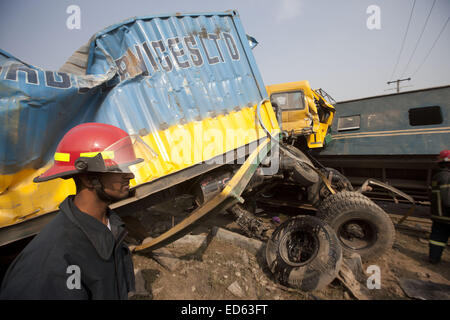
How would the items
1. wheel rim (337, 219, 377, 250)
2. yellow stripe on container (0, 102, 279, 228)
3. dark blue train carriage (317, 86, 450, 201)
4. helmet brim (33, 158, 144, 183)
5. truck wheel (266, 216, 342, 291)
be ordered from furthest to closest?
dark blue train carriage (317, 86, 450, 201) < wheel rim (337, 219, 377, 250) < truck wheel (266, 216, 342, 291) < yellow stripe on container (0, 102, 279, 228) < helmet brim (33, 158, 144, 183)

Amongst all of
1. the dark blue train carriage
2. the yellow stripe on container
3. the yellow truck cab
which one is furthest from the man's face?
the dark blue train carriage

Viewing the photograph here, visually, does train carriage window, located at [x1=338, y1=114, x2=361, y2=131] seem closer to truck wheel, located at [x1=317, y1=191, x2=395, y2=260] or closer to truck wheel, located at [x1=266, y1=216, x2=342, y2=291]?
truck wheel, located at [x1=317, y1=191, x2=395, y2=260]

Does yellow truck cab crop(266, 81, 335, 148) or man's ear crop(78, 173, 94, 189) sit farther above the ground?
yellow truck cab crop(266, 81, 335, 148)

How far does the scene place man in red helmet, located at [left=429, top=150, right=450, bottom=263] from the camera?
3.37m

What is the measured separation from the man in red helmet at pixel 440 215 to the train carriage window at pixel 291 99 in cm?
379

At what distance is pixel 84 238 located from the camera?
3.73ft

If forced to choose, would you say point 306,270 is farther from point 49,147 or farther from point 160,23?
point 160,23

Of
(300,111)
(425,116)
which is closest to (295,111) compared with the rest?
(300,111)

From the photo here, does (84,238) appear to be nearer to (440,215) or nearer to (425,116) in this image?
(440,215)

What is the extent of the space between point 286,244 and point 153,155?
8.45ft

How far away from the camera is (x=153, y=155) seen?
2455 mm

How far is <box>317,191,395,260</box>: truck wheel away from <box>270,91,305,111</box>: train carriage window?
377 centimetres

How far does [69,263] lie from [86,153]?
65 cm
